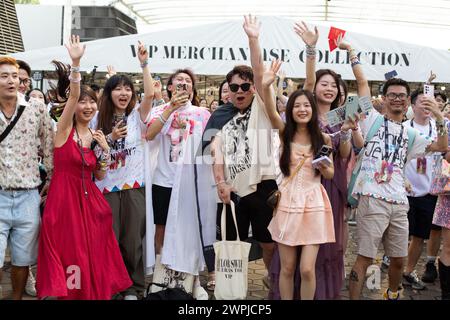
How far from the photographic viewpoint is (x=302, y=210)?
10.6ft

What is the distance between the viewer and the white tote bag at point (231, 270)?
3.29 meters

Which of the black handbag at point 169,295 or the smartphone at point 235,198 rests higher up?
the smartphone at point 235,198

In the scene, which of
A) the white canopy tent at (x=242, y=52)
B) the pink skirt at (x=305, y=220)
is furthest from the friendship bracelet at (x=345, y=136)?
the white canopy tent at (x=242, y=52)

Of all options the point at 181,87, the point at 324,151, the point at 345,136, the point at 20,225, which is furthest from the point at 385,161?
the point at 20,225

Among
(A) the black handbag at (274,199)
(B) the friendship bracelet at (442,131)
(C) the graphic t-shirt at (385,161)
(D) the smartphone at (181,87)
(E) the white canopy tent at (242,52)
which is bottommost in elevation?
(A) the black handbag at (274,199)

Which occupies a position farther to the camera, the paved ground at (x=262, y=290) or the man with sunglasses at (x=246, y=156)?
the paved ground at (x=262, y=290)

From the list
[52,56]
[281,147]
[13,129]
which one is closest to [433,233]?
[281,147]

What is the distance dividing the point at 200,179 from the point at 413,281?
247 cm

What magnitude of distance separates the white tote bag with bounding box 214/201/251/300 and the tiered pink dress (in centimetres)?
28

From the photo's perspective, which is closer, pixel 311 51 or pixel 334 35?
pixel 311 51

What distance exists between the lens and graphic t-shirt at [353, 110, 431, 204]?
3584mm

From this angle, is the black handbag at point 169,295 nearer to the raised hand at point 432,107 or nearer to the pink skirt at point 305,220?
the pink skirt at point 305,220

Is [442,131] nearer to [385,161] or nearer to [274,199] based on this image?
[385,161]
